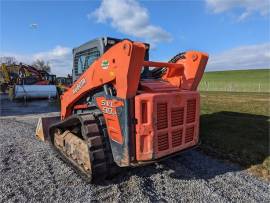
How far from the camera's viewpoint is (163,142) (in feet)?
11.7

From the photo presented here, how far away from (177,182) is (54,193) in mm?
1970

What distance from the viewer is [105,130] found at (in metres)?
3.81

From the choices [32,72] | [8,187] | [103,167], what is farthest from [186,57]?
[32,72]

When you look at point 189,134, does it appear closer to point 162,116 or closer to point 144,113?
point 162,116

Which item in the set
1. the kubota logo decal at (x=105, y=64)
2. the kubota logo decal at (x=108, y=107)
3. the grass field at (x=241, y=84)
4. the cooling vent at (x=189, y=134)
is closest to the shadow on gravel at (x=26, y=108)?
the kubota logo decal at (x=108, y=107)

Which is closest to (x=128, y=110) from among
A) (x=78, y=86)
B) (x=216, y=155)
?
(x=78, y=86)

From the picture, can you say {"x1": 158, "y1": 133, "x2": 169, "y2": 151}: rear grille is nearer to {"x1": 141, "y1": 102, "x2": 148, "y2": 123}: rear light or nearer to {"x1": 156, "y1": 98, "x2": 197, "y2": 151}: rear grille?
{"x1": 156, "y1": 98, "x2": 197, "y2": 151}: rear grille

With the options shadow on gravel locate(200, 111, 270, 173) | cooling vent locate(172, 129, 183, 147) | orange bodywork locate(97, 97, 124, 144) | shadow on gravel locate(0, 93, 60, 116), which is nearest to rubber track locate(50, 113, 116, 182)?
orange bodywork locate(97, 97, 124, 144)

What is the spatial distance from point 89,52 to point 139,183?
259cm

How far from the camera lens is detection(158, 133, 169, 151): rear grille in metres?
3.51

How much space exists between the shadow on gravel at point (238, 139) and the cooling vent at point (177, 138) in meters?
1.89

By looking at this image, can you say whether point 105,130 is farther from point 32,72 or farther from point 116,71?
point 32,72

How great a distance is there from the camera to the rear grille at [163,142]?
3513 mm

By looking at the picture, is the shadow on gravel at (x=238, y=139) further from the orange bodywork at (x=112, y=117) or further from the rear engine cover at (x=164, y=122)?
the orange bodywork at (x=112, y=117)
